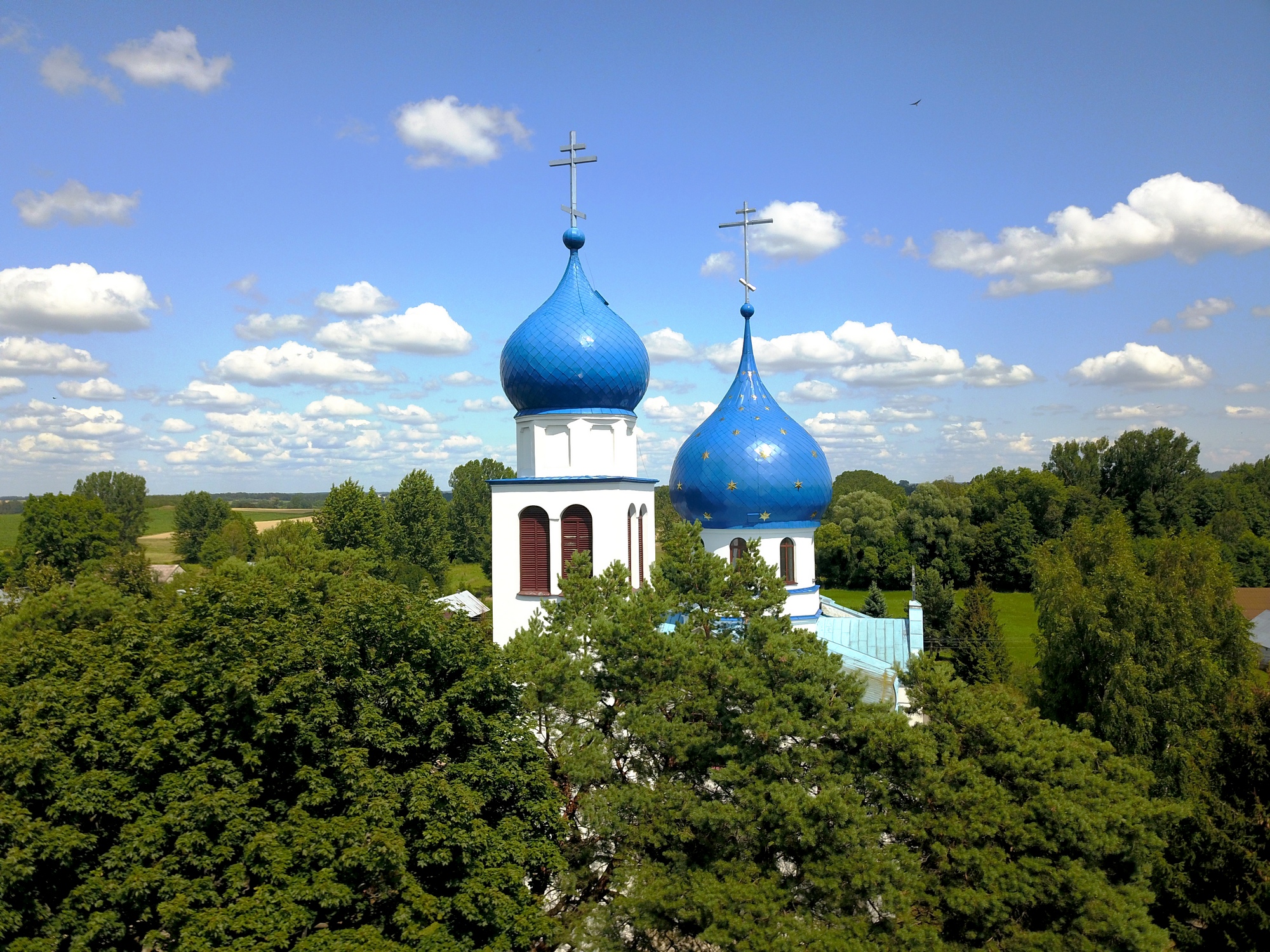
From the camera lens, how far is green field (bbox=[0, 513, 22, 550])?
7696cm

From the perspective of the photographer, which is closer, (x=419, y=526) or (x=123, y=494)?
(x=419, y=526)

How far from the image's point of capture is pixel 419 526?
175ft

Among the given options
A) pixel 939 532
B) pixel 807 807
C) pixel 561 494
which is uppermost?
pixel 561 494

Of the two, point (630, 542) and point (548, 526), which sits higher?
point (548, 526)

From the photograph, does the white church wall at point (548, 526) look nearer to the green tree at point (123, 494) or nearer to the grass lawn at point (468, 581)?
the grass lawn at point (468, 581)

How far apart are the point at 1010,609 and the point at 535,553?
1808 inches

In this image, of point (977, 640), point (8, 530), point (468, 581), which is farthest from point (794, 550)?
point (8, 530)

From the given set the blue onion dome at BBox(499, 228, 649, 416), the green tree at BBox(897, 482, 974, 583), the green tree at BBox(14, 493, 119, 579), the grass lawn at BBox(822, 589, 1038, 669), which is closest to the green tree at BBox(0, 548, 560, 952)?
the blue onion dome at BBox(499, 228, 649, 416)

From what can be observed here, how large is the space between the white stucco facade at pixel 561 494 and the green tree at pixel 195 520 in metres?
62.7

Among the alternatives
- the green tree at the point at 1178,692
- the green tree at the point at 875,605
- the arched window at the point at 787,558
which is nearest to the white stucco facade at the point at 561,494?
the arched window at the point at 787,558

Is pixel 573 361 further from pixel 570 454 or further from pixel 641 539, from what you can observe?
pixel 641 539

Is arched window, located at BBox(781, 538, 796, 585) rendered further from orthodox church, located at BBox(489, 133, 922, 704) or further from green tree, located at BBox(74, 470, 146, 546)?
green tree, located at BBox(74, 470, 146, 546)

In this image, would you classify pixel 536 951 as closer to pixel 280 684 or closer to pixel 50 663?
pixel 280 684

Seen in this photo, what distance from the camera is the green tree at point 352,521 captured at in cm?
4594
